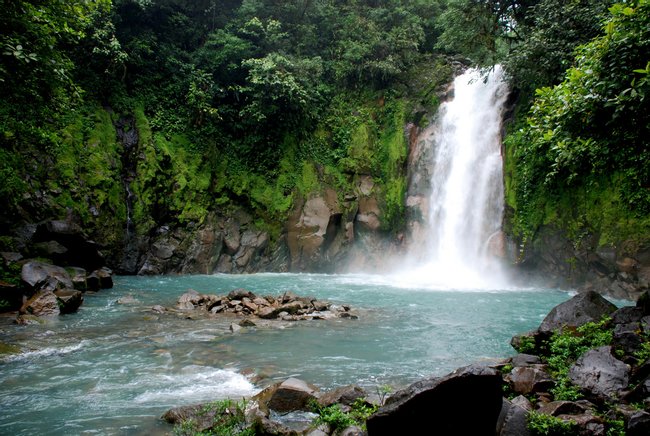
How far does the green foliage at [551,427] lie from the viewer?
12.7 feet

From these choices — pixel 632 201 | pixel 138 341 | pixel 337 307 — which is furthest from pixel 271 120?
pixel 632 201

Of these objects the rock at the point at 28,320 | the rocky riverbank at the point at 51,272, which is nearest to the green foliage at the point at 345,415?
the rock at the point at 28,320

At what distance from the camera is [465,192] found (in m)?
19.0

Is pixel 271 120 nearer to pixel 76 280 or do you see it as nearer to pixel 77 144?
pixel 77 144

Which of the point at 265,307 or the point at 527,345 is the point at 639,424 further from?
the point at 265,307

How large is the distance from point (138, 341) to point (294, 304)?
3943 mm

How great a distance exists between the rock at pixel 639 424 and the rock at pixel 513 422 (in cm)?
83

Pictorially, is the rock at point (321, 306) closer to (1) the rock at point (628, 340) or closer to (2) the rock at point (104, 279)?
(1) the rock at point (628, 340)

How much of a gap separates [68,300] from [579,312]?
1077cm

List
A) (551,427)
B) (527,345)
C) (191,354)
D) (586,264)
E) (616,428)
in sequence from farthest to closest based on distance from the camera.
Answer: (586,264)
(191,354)
(527,345)
(551,427)
(616,428)

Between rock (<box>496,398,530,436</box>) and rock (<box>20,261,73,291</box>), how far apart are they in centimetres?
1060

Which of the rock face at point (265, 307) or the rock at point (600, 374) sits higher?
the rock at point (600, 374)

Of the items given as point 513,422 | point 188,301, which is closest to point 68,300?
point 188,301

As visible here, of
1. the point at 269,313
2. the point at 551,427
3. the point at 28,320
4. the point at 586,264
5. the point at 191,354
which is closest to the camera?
the point at 551,427
